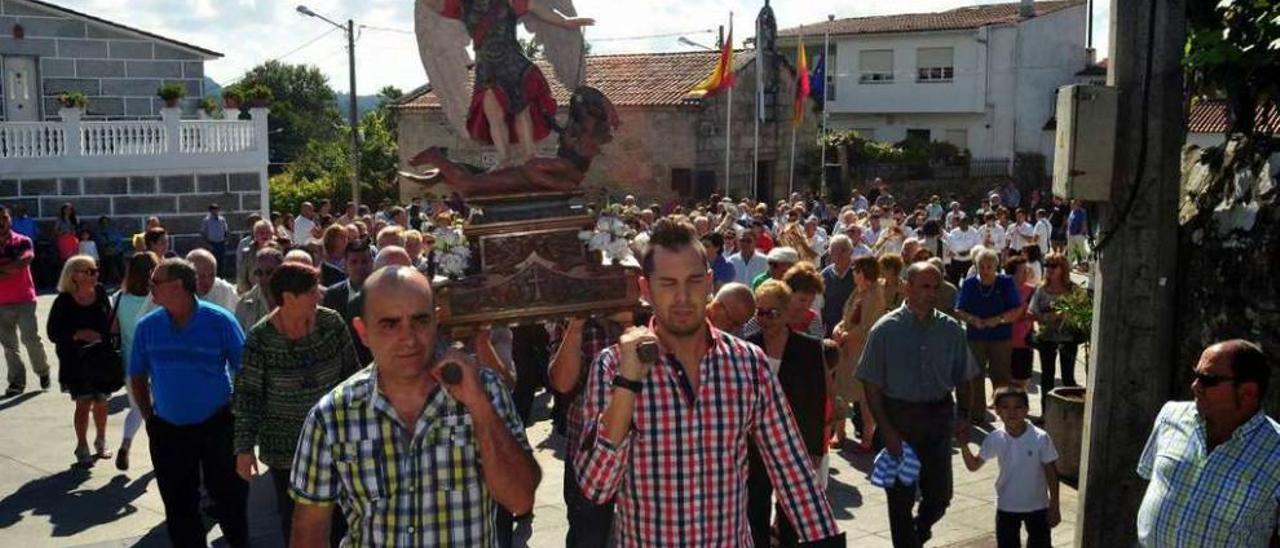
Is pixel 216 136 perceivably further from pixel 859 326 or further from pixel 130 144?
pixel 859 326

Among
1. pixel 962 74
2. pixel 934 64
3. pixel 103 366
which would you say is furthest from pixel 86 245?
pixel 934 64

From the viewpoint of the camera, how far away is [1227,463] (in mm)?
4785

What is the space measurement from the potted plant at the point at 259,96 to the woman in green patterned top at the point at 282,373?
19196mm

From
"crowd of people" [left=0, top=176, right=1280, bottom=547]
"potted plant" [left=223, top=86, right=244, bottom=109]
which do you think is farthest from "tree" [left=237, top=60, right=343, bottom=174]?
"crowd of people" [left=0, top=176, right=1280, bottom=547]

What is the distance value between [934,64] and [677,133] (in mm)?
13169

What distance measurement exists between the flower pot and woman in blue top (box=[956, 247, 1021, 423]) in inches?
67.8

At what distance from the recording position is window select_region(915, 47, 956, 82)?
157 feet

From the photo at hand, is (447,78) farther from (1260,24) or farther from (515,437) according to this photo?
(515,437)

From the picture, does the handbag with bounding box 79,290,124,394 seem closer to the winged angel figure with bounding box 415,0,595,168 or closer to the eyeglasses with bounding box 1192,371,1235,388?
the winged angel figure with bounding box 415,0,595,168

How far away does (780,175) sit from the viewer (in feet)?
137

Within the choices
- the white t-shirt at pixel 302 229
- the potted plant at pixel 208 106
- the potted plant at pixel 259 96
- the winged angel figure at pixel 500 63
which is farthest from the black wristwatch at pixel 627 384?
the potted plant at pixel 208 106

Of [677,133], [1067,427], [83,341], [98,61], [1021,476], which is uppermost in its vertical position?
[98,61]

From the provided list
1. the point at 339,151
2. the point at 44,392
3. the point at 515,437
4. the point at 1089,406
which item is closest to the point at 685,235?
the point at 515,437

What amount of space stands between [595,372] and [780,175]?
37.9 meters
